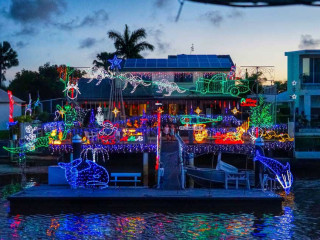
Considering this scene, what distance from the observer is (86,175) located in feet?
80.6

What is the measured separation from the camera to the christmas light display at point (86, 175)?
2419 centimetres

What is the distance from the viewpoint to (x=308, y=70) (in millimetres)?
53344

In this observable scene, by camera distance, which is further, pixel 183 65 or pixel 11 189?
pixel 183 65

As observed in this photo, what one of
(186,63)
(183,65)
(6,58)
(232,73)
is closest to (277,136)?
(232,73)

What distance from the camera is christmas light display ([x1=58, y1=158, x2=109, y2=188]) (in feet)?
79.4

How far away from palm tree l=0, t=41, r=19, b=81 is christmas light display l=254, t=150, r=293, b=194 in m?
68.9

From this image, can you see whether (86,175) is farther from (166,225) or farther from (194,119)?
(194,119)

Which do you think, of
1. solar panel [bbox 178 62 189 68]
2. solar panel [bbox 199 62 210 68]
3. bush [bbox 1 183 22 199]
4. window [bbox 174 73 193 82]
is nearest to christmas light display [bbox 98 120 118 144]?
bush [bbox 1 183 22 199]

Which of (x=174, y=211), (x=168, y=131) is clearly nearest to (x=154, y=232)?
(x=174, y=211)

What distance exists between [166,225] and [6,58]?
7424cm

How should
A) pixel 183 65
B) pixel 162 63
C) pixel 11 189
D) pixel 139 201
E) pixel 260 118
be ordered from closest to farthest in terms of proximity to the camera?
pixel 139 201
pixel 11 189
pixel 260 118
pixel 183 65
pixel 162 63

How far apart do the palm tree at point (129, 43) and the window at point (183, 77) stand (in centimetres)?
1847

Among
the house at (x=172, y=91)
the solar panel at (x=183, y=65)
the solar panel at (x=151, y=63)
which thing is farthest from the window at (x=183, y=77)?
the solar panel at (x=151, y=63)

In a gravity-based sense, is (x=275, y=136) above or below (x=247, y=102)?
below
